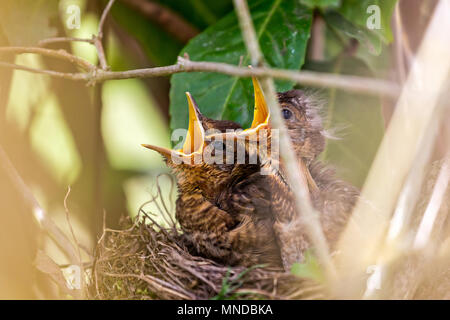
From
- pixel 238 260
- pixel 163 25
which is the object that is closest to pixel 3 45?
pixel 163 25

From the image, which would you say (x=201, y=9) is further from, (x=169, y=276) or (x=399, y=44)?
(x=169, y=276)

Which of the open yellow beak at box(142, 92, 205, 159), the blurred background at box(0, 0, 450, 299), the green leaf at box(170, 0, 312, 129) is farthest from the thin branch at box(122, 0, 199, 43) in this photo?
the open yellow beak at box(142, 92, 205, 159)

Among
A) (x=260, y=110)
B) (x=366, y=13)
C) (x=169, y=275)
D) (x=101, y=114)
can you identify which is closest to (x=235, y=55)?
(x=260, y=110)

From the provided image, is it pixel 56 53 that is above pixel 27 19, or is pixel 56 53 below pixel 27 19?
below

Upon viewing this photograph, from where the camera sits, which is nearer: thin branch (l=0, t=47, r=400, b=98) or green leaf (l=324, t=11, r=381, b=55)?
thin branch (l=0, t=47, r=400, b=98)

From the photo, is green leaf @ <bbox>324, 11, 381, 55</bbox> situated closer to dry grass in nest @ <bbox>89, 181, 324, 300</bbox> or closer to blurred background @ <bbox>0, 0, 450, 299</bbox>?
blurred background @ <bbox>0, 0, 450, 299</bbox>

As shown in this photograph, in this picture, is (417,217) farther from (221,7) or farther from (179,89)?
(221,7)
